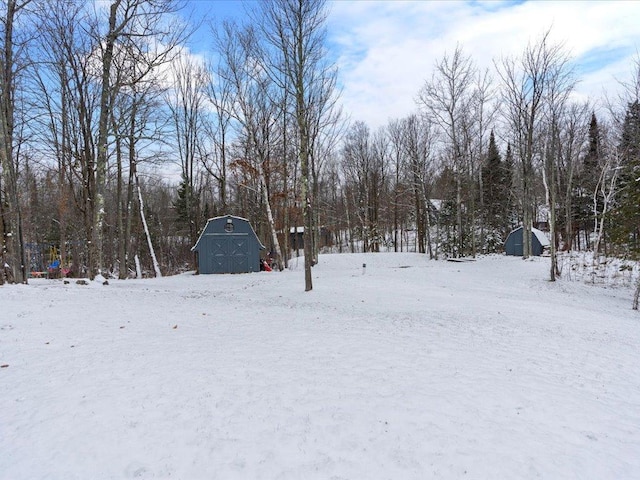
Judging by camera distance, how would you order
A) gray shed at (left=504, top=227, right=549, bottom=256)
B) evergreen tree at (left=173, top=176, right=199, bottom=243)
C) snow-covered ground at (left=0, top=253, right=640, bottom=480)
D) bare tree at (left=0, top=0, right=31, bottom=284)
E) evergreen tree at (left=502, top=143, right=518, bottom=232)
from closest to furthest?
snow-covered ground at (left=0, top=253, right=640, bottom=480) < bare tree at (left=0, top=0, right=31, bottom=284) < evergreen tree at (left=173, top=176, right=199, bottom=243) < gray shed at (left=504, top=227, right=549, bottom=256) < evergreen tree at (left=502, top=143, right=518, bottom=232)

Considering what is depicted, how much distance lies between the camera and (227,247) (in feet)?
70.4

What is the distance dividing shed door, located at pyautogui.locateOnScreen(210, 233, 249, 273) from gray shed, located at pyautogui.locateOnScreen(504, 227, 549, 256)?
21.1 meters

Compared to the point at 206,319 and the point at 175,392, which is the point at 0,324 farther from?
the point at 175,392

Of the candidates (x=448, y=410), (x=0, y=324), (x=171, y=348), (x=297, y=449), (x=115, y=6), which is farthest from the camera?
(x=115, y=6)

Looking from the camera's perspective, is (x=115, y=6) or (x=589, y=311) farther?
(x=115, y=6)

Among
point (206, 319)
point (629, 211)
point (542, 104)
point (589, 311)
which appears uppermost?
point (542, 104)

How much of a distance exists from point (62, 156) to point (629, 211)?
Result: 2452cm

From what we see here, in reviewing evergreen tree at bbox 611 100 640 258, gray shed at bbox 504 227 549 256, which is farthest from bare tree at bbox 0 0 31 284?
gray shed at bbox 504 227 549 256

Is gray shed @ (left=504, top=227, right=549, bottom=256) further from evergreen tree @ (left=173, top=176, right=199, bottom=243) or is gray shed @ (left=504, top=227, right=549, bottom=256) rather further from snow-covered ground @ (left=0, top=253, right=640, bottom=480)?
evergreen tree @ (left=173, top=176, right=199, bottom=243)

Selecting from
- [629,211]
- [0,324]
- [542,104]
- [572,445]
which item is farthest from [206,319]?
[542,104]

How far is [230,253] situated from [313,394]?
17.9 metres

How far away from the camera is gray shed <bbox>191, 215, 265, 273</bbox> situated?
21.2 m

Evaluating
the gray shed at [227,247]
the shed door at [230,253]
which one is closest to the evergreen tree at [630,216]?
the gray shed at [227,247]

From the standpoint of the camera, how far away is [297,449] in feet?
10.8
